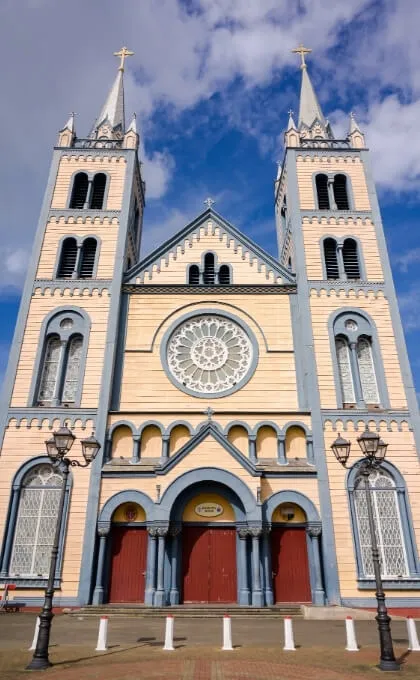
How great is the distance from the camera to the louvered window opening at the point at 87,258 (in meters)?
25.6

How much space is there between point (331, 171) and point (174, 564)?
2283 centimetres

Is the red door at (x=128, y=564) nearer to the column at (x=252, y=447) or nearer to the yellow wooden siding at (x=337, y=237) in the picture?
the column at (x=252, y=447)

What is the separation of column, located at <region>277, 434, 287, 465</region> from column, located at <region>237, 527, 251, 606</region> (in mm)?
3233

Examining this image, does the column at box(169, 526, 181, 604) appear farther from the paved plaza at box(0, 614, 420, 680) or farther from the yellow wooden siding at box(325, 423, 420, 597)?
Answer: the yellow wooden siding at box(325, 423, 420, 597)

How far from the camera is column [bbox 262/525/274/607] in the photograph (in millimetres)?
18484

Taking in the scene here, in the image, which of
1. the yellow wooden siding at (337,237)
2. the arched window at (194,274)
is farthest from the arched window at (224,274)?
the yellow wooden siding at (337,237)

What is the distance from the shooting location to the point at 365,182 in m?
28.4

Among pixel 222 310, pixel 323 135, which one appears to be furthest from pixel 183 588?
pixel 323 135

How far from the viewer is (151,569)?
1862 cm

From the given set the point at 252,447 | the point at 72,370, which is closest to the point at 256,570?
the point at 252,447

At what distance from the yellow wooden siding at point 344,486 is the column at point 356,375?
4.31 ft

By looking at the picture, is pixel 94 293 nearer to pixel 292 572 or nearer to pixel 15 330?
pixel 15 330

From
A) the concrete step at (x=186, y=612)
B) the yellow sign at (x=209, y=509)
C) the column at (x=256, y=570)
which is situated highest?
the yellow sign at (x=209, y=509)

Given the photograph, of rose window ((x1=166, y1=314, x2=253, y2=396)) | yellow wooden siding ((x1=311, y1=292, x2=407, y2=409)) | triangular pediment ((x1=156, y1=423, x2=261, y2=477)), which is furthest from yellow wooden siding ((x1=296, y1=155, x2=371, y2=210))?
triangular pediment ((x1=156, y1=423, x2=261, y2=477))
